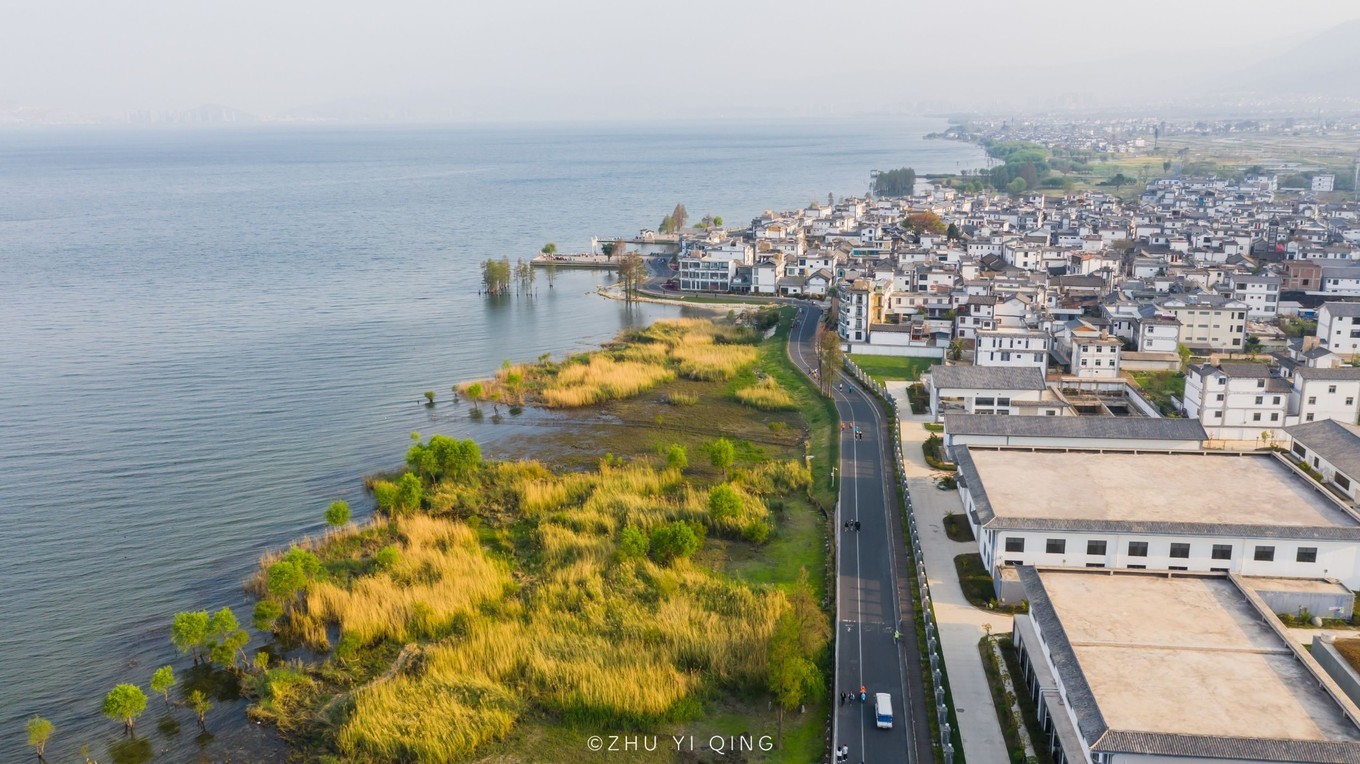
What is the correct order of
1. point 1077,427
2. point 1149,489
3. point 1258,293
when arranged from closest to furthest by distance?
point 1149,489 → point 1077,427 → point 1258,293

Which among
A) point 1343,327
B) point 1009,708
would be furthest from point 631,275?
point 1009,708

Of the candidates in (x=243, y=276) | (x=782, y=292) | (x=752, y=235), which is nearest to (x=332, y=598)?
(x=782, y=292)

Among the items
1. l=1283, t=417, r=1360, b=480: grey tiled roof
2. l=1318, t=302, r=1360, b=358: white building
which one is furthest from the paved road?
l=1318, t=302, r=1360, b=358: white building

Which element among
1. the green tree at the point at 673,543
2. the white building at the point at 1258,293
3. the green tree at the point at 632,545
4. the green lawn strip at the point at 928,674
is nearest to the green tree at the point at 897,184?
the white building at the point at 1258,293

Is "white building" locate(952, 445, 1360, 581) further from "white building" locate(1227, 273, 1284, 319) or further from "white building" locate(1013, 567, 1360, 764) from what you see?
"white building" locate(1227, 273, 1284, 319)

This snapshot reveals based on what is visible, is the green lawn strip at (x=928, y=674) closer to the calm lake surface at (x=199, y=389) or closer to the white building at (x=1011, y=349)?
the calm lake surface at (x=199, y=389)

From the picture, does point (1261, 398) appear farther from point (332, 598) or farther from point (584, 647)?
point (332, 598)

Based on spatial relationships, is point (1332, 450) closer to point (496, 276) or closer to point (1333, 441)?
point (1333, 441)
